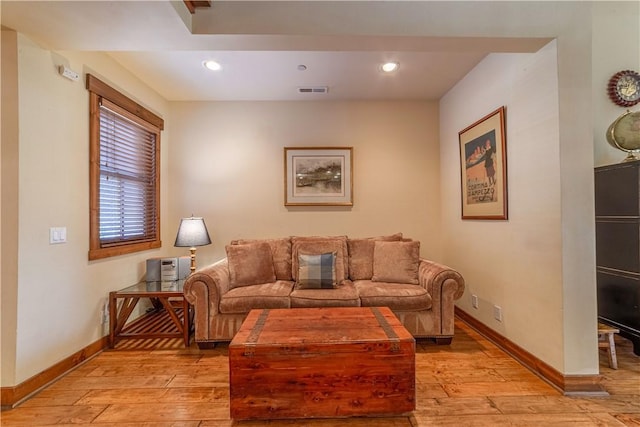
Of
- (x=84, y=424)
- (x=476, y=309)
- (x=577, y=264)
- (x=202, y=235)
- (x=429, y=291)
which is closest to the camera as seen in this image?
(x=84, y=424)

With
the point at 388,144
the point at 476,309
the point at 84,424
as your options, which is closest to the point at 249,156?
the point at 388,144

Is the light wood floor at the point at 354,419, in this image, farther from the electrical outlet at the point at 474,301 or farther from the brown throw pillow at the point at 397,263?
the brown throw pillow at the point at 397,263

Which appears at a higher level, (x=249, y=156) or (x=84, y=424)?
(x=249, y=156)

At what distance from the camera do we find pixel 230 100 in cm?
367

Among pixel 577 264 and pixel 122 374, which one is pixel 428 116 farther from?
pixel 122 374

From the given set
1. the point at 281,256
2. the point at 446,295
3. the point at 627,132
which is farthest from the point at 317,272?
the point at 627,132

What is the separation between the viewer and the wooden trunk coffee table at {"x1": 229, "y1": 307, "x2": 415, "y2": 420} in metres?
1.64

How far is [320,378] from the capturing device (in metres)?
1.65

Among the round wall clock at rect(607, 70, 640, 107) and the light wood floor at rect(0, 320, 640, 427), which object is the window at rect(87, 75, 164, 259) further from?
the round wall clock at rect(607, 70, 640, 107)

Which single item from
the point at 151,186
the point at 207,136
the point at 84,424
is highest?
the point at 207,136

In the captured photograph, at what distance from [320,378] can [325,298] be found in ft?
3.16

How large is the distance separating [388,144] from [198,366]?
3132mm

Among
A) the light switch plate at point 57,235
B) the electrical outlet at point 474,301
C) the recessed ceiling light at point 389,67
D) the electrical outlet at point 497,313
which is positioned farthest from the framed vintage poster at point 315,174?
the light switch plate at point 57,235

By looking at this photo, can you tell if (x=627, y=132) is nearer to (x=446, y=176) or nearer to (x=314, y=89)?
(x=446, y=176)
